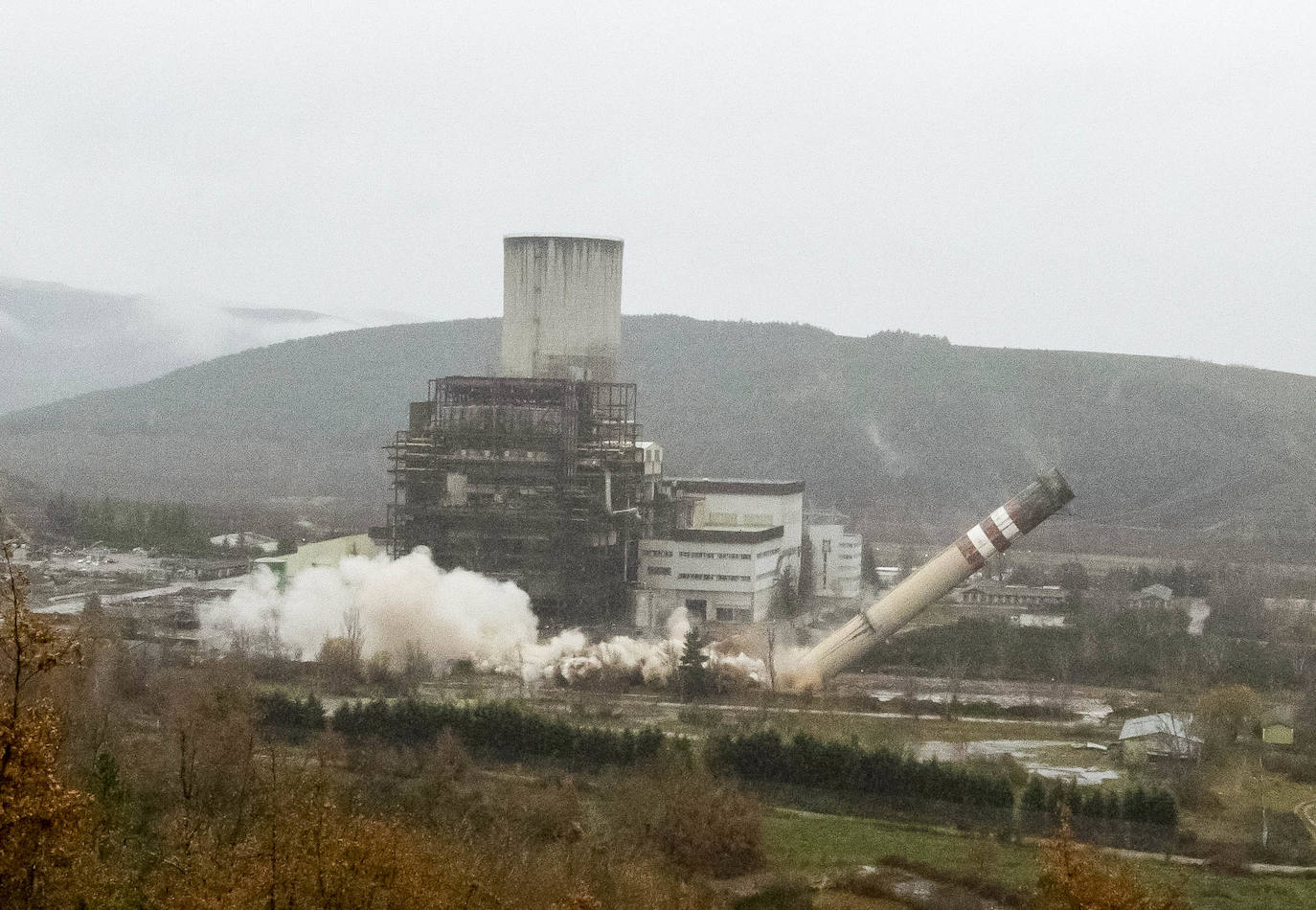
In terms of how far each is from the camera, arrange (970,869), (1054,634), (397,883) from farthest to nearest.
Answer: (1054,634)
(970,869)
(397,883)

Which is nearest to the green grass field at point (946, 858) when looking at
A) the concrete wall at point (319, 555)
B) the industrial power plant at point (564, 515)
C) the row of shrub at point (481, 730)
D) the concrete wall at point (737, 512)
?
the row of shrub at point (481, 730)

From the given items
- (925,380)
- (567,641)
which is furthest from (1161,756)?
(925,380)

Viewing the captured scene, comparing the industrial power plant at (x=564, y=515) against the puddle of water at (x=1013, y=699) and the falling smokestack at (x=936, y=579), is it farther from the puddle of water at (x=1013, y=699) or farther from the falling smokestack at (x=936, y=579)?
the puddle of water at (x=1013, y=699)

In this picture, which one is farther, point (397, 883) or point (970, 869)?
point (970, 869)

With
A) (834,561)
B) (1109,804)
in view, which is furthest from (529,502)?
(1109,804)

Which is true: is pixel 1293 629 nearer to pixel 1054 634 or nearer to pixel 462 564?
pixel 1054 634

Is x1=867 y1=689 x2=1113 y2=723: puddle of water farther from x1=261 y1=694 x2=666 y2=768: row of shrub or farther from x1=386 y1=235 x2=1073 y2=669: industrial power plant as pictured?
x1=386 y1=235 x2=1073 y2=669: industrial power plant

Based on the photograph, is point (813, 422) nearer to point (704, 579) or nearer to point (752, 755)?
point (704, 579)

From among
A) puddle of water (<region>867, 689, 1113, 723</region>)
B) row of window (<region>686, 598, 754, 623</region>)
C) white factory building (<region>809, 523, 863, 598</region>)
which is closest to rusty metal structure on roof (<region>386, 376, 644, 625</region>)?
row of window (<region>686, 598, 754, 623</region>)
